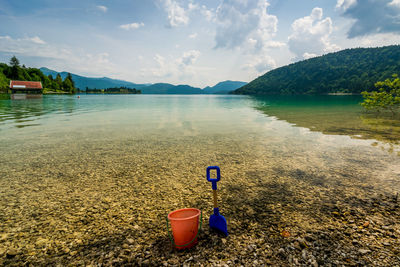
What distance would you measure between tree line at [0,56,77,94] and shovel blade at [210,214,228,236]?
191 m

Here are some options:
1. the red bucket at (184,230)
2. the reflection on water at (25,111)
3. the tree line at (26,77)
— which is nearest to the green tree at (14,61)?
the tree line at (26,77)

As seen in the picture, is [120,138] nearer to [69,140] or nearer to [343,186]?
[69,140]

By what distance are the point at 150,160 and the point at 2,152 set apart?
10442 mm

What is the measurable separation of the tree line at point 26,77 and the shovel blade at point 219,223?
626 ft

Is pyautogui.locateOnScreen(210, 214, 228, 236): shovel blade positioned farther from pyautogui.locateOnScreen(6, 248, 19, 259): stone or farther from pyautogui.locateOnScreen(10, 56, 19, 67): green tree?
pyautogui.locateOnScreen(10, 56, 19, 67): green tree

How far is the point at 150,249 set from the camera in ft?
15.7

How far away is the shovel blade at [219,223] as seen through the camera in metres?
5.23

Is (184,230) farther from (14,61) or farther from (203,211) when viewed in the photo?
(14,61)

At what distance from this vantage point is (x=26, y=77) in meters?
170

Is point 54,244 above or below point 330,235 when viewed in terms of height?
below

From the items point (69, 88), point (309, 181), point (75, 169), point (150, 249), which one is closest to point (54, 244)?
point (150, 249)

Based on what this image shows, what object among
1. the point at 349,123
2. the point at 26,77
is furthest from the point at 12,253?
the point at 26,77

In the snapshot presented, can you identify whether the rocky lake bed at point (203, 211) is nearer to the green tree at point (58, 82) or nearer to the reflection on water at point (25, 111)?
the reflection on water at point (25, 111)

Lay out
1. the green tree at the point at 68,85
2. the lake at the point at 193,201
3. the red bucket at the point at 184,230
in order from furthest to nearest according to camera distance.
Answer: the green tree at the point at 68,85 < the lake at the point at 193,201 < the red bucket at the point at 184,230
